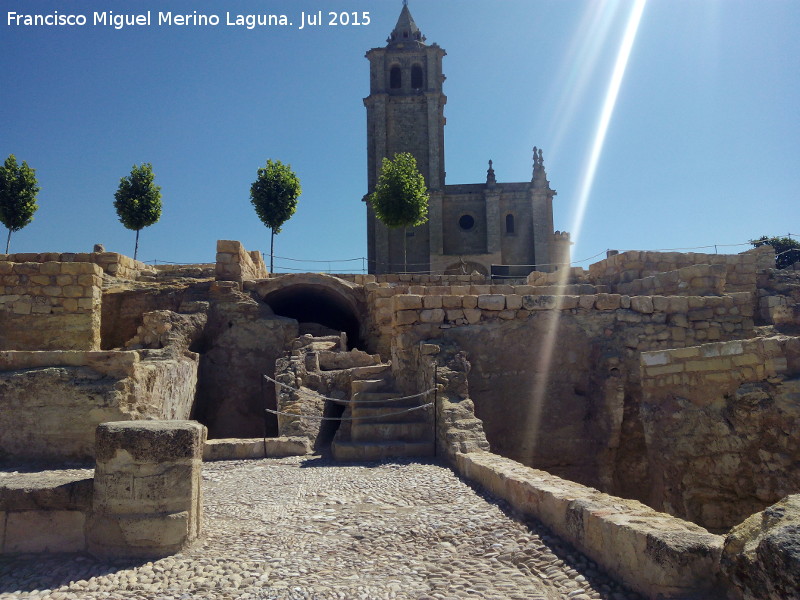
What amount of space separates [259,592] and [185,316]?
10488mm

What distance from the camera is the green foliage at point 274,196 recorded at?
29266 millimetres

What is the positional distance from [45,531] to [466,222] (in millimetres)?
37273

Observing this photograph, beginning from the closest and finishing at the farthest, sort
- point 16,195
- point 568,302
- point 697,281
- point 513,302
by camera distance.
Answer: point 513,302 < point 568,302 < point 697,281 < point 16,195

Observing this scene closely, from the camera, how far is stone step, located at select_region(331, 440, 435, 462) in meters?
7.57

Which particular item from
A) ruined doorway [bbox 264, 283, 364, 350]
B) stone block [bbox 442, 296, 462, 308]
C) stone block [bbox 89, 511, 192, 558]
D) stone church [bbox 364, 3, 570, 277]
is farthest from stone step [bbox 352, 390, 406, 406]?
stone church [bbox 364, 3, 570, 277]

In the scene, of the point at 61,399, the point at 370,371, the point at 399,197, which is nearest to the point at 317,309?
the point at 370,371

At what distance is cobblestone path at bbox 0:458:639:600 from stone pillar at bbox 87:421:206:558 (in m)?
0.14

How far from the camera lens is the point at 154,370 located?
9.23 metres

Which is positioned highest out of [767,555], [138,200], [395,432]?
[138,200]

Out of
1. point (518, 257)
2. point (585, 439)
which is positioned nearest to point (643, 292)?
point (585, 439)

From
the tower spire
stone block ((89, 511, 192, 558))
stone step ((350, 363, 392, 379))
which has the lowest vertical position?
stone block ((89, 511, 192, 558))

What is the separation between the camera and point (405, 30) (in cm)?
4434

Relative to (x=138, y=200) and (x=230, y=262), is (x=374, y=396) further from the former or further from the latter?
(x=138, y=200)

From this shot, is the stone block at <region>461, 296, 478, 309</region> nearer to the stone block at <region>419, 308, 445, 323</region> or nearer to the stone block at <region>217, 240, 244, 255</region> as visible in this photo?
the stone block at <region>419, 308, 445, 323</region>
